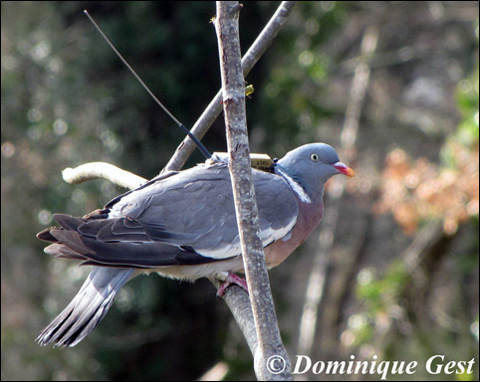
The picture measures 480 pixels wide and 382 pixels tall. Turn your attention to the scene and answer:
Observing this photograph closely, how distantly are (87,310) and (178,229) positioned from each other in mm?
490

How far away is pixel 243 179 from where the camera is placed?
5.66 feet

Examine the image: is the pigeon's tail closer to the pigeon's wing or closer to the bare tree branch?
the pigeon's wing

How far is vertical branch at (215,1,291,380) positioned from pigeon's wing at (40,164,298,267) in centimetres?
71

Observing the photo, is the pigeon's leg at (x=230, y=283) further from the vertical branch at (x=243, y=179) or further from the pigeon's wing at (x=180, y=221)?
the vertical branch at (x=243, y=179)

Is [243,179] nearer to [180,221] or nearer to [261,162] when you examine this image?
[180,221]

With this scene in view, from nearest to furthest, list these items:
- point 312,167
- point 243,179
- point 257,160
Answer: point 243,179 < point 257,160 < point 312,167

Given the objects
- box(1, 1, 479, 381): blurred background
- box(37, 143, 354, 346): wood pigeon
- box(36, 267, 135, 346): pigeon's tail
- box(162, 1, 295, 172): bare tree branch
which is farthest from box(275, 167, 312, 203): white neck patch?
box(1, 1, 479, 381): blurred background

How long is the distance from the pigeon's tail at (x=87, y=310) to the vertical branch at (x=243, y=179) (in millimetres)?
766

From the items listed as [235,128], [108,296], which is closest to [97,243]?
[108,296]

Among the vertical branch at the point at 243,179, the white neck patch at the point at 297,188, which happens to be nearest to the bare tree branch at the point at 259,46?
the white neck patch at the point at 297,188

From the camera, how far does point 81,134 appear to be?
16.1 feet

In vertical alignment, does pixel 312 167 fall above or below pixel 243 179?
below

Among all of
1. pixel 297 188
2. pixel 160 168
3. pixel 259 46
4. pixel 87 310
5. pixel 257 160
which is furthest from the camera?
pixel 160 168

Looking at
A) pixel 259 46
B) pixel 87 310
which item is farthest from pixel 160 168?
pixel 87 310
